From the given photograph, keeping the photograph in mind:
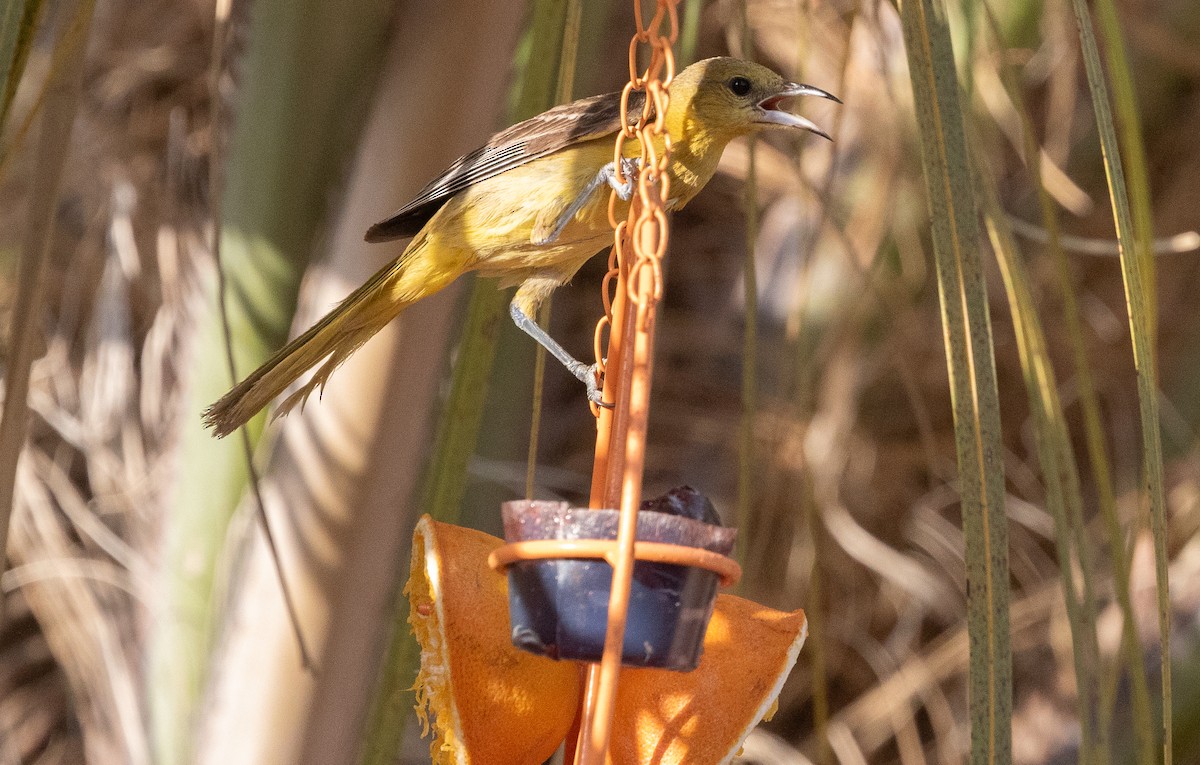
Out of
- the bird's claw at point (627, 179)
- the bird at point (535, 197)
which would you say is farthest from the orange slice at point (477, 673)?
the bird at point (535, 197)

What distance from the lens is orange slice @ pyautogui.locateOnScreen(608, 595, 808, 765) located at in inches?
36.8

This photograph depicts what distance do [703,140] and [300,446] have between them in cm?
61

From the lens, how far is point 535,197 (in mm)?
1479

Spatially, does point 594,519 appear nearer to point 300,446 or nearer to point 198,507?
point 300,446

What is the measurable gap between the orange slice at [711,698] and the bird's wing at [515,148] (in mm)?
647

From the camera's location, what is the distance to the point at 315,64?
159 cm

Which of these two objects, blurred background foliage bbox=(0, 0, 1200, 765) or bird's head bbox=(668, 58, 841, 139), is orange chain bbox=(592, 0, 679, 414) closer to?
blurred background foliage bbox=(0, 0, 1200, 765)

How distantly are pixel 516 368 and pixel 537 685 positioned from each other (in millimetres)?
1006

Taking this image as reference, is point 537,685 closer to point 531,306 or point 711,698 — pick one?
point 711,698

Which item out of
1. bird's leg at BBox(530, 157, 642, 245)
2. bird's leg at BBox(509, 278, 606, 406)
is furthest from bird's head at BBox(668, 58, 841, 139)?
bird's leg at BBox(509, 278, 606, 406)

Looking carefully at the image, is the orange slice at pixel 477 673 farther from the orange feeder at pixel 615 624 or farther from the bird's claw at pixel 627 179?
the bird's claw at pixel 627 179

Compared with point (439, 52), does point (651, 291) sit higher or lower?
lower

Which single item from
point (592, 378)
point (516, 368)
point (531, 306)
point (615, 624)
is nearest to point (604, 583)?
point (615, 624)

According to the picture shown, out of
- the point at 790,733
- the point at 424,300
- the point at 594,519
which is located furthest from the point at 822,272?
the point at 594,519
